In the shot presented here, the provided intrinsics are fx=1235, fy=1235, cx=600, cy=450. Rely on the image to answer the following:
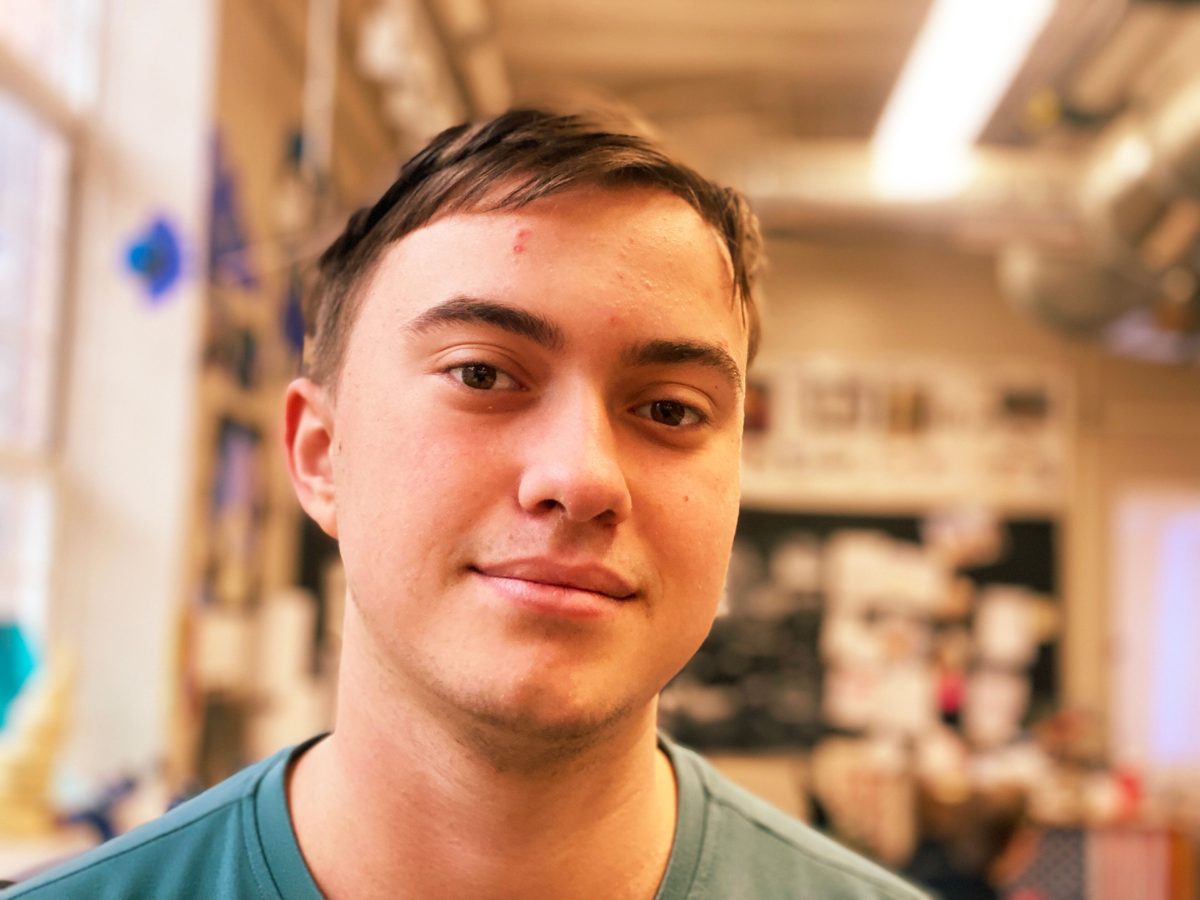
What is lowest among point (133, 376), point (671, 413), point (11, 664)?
point (11, 664)

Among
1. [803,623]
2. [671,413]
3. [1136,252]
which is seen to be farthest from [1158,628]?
[671,413]

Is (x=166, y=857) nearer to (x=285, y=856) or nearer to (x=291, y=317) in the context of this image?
(x=285, y=856)

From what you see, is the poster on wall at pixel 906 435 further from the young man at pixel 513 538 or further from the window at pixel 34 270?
the young man at pixel 513 538

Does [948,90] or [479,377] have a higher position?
[948,90]

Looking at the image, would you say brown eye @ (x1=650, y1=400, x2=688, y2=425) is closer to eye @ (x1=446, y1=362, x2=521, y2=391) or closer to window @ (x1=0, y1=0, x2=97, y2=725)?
eye @ (x1=446, y1=362, x2=521, y2=391)

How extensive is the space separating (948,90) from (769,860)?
3847 millimetres

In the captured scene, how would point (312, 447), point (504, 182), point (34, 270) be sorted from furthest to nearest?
point (34, 270) < point (312, 447) < point (504, 182)

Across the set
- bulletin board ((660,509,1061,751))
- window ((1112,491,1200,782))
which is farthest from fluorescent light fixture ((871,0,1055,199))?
window ((1112,491,1200,782))

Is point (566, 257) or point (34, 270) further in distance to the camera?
point (34, 270)

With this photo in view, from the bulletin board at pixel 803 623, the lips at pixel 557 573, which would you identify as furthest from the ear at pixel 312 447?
the bulletin board at pixel 803 623

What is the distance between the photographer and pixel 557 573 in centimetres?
87

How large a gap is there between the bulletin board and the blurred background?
0.02 m

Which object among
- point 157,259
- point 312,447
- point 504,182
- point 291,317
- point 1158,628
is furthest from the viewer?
point 1158,628

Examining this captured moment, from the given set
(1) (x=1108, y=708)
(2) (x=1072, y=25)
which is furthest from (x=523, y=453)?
(1) (x=1108, y=708)
